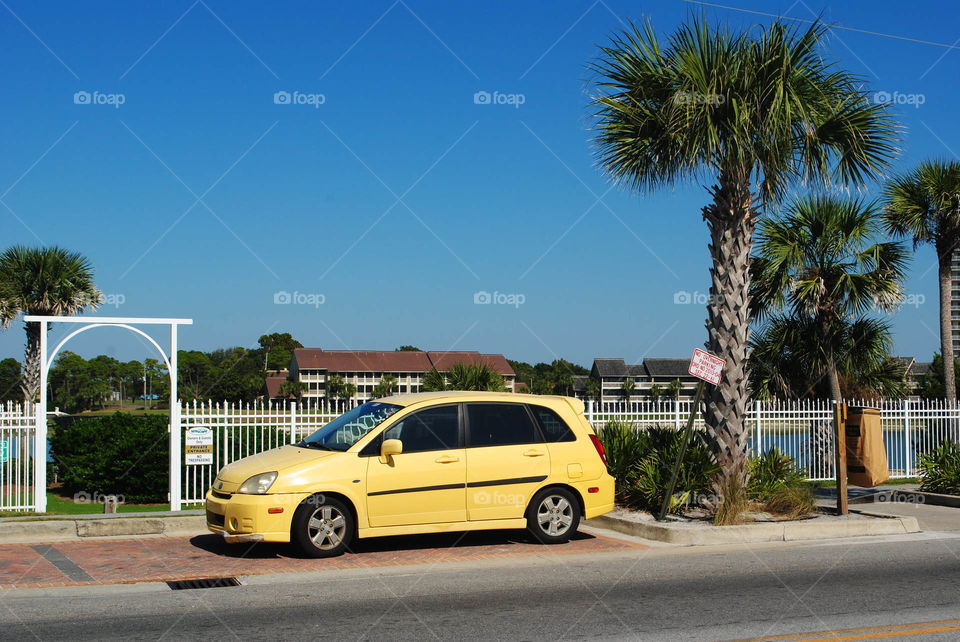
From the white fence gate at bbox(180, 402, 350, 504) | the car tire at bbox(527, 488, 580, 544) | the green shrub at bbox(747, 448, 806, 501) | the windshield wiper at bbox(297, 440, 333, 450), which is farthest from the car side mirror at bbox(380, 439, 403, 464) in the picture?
the green shrub at bbox(747, 448, 806, 501)

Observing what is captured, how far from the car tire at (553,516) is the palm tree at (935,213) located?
13970 mm

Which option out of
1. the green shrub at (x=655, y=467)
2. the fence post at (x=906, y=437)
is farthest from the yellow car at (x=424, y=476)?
the fence post at (x=906, y=437)

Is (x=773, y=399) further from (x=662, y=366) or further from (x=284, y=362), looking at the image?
(x=284, y=362)

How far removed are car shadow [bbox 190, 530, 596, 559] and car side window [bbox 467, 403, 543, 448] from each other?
124 cm

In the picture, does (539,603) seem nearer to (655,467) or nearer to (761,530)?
(761,530)

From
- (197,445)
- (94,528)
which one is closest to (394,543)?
(94,528)

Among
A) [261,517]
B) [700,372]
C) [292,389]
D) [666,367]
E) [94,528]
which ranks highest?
[666,367]

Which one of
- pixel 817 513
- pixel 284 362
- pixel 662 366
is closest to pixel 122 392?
pixel 284 362

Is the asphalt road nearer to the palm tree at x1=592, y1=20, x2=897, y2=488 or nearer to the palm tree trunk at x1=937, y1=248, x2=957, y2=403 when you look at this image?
the palm tree at x1=592, y1=20, x2=897, y2=488

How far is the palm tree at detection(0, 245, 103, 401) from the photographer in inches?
1220

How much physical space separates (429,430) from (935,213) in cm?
1579

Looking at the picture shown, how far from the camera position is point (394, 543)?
1099 centimetres

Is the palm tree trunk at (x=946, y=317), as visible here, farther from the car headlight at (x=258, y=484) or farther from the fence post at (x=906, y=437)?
the car headlight at (x=258, y=484)

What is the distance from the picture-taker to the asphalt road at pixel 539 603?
7004 mm
